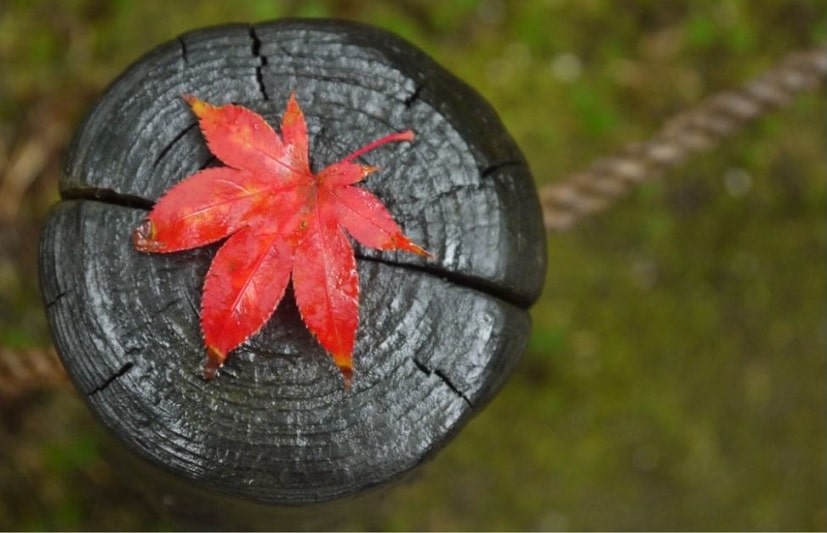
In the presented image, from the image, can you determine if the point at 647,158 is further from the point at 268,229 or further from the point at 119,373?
the point at 119,373

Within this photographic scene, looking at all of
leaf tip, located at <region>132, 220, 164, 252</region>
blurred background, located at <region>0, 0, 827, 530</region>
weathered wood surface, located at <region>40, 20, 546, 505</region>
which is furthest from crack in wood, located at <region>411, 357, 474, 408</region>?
Result: blurred background, located at <region>0, 0, 827, 530</region>

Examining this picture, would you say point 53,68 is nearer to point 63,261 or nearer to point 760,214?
point 63,261

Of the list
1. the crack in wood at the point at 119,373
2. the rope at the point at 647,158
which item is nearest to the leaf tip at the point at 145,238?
the crack in wood at the point at 119,373

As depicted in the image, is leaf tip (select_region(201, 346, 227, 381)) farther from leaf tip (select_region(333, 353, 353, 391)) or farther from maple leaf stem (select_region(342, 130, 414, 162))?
maple leaf stem (select_region(342, 130, 414, 162))

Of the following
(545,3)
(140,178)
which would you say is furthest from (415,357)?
(545,3)

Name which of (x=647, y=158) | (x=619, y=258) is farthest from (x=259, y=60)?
(x=619, y=258)

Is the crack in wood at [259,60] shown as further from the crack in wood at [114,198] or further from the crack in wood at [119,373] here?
the crack in wood at [119,373]
